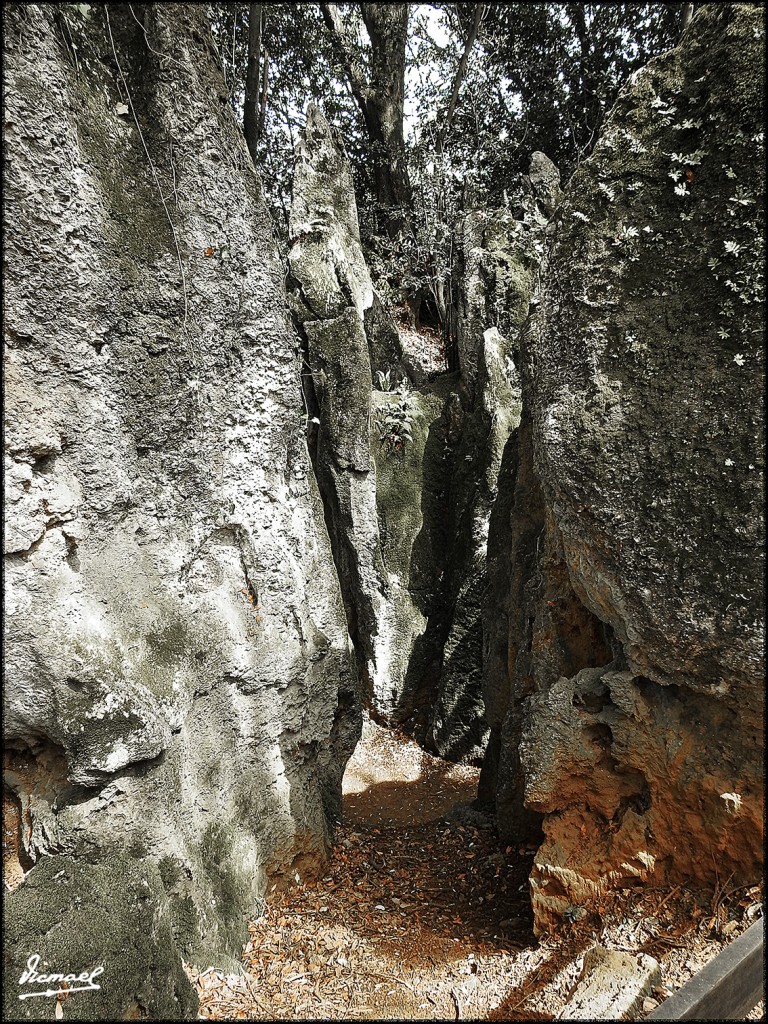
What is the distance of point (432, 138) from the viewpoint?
29.7 ft

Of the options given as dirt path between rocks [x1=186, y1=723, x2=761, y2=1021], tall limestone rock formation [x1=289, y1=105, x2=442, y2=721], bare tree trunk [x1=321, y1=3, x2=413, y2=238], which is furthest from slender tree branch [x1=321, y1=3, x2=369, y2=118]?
dirt path between rocks [x1=186, y1=723, x2=761, y2=1021]

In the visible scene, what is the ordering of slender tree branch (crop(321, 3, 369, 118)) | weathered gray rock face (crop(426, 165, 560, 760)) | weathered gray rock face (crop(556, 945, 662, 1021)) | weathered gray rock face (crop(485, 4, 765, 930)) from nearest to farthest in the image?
weathered gray rock face (crop(556, 945, 662, 1021)), weathered gray rock face (crop(485, 4, 765, 930)), slender tree branch (crop(321, 3, 369, 118)), weathered gray rock face (crop(426, 165, 560, 760))

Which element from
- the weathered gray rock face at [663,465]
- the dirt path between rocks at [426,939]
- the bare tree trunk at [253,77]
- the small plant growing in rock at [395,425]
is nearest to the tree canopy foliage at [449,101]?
the bare tree trunk at [253,77]

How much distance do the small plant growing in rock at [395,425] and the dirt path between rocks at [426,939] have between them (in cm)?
384

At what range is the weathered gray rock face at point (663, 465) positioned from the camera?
2.67 m

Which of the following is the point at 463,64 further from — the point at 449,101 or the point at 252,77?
the point at 252,77

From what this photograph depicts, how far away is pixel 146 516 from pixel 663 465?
2.47 m

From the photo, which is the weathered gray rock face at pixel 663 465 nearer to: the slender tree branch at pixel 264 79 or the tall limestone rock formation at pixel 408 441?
the slender tree branch at pixel 264 79

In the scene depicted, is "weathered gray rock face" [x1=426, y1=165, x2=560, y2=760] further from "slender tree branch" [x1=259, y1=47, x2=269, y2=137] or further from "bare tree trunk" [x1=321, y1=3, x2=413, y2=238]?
"slender tree branch" [x1=259, y1=47, x2=269, y2=137]

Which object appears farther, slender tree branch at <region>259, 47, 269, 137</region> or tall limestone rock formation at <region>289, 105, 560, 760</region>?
tall limestone rock formation at <region>289, 105, 560, 760</region>

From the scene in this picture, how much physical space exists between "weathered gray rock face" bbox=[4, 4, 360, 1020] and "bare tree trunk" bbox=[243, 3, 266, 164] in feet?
2.31

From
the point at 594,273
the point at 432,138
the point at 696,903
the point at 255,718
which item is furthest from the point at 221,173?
the point at 432,138

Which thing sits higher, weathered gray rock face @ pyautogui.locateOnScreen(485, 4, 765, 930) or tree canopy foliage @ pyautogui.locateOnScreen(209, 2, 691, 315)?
tree canopy foliage @ pyautogui.locateOnScreen(209, 2, 691, 315)

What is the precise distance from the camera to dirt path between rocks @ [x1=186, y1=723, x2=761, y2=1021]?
287 cm
